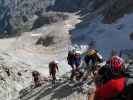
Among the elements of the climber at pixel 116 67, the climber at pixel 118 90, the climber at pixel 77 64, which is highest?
the climber at pixel 116 67

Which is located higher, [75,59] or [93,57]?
[93,57]

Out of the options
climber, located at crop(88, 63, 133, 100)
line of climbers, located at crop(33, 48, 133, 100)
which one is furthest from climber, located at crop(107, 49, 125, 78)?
climber, located at crop(88, 63, 133, 100)

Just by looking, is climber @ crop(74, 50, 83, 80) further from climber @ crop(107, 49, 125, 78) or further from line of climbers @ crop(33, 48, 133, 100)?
climber @ crop(107, 49, 125, 78)

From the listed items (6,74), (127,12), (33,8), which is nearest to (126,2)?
(127,12)

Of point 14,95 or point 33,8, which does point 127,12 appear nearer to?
point 14,95

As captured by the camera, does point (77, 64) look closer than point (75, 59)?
No

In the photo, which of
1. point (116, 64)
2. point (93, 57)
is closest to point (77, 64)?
point (93, 57)

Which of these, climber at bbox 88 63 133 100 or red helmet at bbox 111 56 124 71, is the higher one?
red helmet at bbox 111 56 124 71

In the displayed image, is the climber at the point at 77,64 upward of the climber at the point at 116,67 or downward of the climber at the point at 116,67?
downward

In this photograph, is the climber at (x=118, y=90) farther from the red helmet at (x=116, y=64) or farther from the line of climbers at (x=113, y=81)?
the red helmet at (x=116, y=64)

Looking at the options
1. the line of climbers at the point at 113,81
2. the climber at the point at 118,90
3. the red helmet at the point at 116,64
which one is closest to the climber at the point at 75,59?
the line of climbers at the point at 113,81

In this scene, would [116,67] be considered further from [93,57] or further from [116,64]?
[93,57]

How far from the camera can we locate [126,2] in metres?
60.3

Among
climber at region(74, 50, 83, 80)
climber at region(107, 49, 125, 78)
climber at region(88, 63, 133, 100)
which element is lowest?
climber at region(74, 50, 83, 80)
